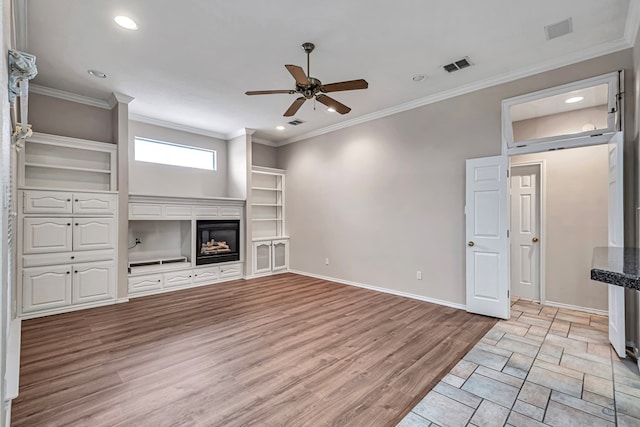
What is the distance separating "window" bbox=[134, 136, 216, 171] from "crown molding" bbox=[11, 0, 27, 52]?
95.7 inches

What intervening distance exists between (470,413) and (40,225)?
17.2ft

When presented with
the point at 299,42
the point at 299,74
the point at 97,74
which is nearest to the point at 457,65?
the point at 299,42

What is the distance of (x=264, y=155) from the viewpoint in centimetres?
713

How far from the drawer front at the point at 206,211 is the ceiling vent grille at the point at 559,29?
5.44 m

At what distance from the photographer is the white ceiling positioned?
8.74 feet

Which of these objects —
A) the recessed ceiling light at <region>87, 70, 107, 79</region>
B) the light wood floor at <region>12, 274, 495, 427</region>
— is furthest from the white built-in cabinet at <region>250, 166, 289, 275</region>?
the recessed ceiling light at <region>87, 70, 107, 79</region>

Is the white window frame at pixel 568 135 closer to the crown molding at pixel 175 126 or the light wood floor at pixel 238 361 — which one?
the light wood floor at pixel 238 361

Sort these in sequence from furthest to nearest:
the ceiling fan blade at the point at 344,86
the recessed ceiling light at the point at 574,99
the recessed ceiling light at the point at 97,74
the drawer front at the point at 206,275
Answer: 1. the drawer front at the point at 206,275
2. the recessed ceiling light at the point at 97,74
3. the recessed ceiling light at the point at 574,99
4. the ceiling fan blade at the point at 344,86

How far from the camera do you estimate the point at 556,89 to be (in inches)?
138

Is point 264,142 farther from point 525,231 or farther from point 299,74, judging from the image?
point 525,231

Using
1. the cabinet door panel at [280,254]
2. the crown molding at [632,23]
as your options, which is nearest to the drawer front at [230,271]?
the cabinet door panel at [280,254]

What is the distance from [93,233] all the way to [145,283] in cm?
114

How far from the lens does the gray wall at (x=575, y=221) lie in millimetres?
4020

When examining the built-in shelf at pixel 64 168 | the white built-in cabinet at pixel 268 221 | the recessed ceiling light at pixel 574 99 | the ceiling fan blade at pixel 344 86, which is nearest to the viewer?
the ceiling fan blade at pixel 344 86
